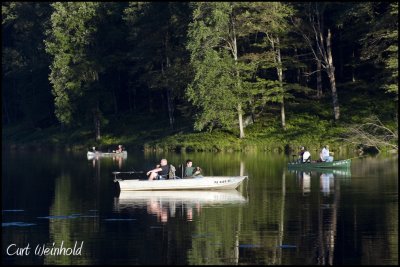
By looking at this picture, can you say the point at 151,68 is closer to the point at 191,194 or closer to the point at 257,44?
the point at 257,44

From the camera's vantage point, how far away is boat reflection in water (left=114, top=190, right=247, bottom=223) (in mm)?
36875

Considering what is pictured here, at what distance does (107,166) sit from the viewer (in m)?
67.5

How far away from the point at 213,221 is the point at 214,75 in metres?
50.8

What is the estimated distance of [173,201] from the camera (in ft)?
133

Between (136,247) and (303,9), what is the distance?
61039mm

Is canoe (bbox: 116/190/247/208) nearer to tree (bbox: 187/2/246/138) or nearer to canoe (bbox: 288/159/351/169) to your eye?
canoe (bbox: 288/159/351/169)

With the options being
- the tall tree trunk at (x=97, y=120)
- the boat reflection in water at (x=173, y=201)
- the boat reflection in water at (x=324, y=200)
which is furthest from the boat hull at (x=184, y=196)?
the tall tree trunk at (x=97, y=120)

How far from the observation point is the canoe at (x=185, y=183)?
147 ft

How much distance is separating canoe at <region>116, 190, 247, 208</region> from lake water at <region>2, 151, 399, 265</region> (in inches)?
1.7

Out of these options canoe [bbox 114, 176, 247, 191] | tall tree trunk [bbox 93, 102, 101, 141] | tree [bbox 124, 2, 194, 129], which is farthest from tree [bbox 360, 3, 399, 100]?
canoe [bbox 114, 176, 247, 191]

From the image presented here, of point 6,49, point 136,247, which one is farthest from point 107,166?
point 6,49

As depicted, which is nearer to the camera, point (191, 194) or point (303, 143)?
point (191, 194)

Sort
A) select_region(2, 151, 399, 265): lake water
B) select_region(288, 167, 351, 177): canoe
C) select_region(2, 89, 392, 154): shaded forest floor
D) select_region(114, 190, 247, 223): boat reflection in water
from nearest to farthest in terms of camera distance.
Answer: select_region(2, 151, 399, 265): lake water
select_region(114, 190, 247, 223): boat reflection in water
select_region(288, 167, 351, 177): canoe
select_region(2, 89, 392, 154): shaded forest floor

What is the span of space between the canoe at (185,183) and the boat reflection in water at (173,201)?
9.6 inches
